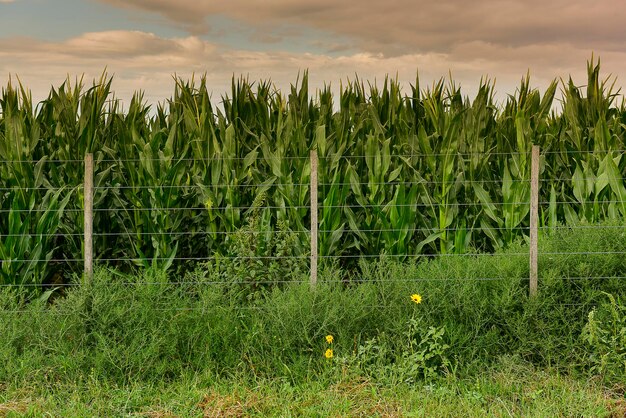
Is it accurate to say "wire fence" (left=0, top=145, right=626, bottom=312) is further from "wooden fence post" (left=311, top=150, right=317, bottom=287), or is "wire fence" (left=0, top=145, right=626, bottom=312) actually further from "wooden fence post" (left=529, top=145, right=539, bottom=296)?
"wooden fence post" (left=529, top=145, right=539, bottom=296)

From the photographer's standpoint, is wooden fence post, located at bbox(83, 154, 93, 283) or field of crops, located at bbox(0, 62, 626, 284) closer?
wooden fence post, located at bbox(83, 154, 93, 283)

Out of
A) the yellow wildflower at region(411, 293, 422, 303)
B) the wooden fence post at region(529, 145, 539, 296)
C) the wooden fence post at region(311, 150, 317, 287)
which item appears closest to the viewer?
the yellow wildflower at region(411, 293, 422, 303)

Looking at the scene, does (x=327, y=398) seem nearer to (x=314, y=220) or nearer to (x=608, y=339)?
(x=314, y=220)

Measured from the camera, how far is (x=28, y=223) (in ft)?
27.1

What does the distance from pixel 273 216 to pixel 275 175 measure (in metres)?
0.52

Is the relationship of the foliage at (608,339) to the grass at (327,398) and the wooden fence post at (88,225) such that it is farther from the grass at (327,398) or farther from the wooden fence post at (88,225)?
the wooden fence post at (88,225)

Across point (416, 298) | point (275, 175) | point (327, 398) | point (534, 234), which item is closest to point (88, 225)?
point (275, 175)

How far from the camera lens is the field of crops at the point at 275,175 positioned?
8266mm

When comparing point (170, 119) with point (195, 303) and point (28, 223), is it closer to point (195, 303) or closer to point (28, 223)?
point (28, 223)

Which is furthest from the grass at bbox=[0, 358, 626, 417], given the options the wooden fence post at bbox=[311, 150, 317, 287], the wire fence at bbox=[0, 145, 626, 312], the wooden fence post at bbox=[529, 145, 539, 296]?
the wire fence at bbox=[0, 145, 626, 312]

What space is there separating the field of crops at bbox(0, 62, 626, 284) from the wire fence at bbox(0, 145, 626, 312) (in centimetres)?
2

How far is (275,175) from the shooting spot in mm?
8344

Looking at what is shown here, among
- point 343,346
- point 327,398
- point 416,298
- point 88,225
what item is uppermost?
Result: point 88,225

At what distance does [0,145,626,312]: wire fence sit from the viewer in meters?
8.19
